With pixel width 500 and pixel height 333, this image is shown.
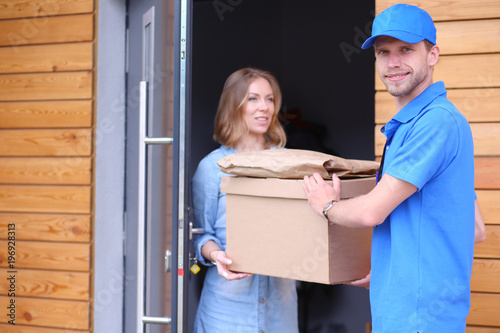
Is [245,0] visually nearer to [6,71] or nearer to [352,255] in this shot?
[6,71]

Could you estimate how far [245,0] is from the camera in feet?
12.1

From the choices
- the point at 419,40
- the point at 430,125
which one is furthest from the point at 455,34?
the point at 430,125

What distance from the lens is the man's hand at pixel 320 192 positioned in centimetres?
142

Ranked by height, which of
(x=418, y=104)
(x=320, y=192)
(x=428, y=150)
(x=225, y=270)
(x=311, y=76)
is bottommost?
(x=225, y=270)

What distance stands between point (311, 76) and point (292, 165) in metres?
2.34

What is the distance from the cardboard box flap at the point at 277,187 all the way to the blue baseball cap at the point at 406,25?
1.37ft

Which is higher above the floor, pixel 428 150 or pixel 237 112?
pixel 237 112

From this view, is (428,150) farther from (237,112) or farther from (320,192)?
(237,112)

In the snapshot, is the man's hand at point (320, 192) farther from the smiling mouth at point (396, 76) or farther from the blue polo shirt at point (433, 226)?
the smiling mouth at point (396, 76)

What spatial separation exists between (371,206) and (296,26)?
9.03ft

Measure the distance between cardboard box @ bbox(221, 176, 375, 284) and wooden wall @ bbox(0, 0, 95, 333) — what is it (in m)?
1.03

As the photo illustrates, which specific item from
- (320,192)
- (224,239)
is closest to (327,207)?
(320,192)

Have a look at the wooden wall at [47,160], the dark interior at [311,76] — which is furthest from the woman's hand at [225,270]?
the dark interior at [311,76]

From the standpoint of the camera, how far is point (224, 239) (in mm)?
1988
